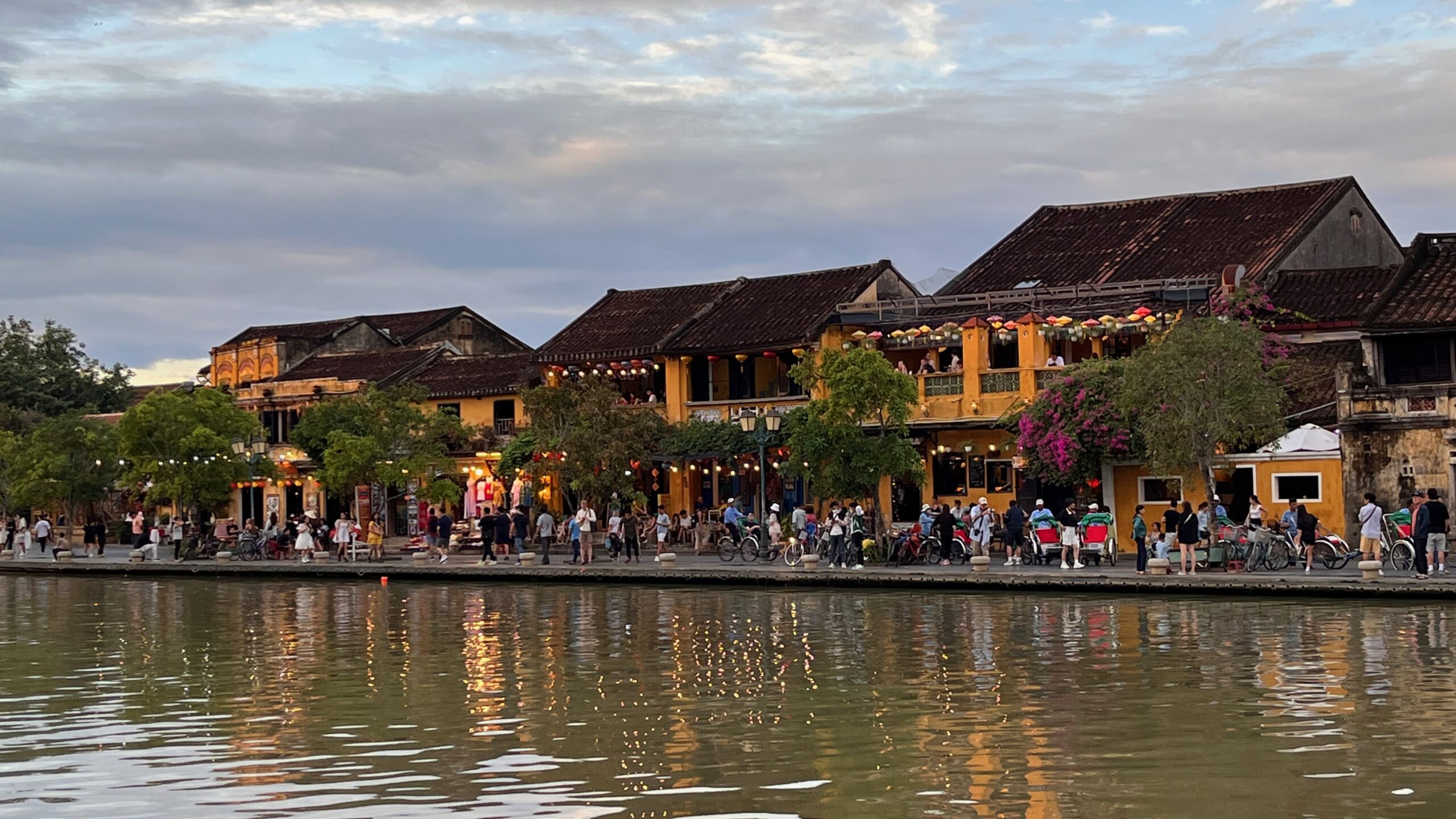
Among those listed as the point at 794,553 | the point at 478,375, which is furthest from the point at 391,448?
the point at 794,553

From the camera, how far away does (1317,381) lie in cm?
→ 4325

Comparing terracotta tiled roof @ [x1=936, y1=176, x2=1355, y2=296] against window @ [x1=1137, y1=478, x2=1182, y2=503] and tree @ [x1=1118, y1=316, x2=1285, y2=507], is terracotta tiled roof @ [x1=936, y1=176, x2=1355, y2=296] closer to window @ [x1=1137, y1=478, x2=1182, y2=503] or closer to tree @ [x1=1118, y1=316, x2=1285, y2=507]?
window @ [x1=1137, y1=478, x2=1182, y2=503]

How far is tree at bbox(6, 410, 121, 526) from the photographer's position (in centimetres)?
6262

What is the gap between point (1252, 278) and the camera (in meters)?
48.0

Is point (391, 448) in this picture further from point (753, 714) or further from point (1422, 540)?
point (753, 714)

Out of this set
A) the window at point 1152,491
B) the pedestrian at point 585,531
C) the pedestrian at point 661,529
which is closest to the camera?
the window at point 1152,491

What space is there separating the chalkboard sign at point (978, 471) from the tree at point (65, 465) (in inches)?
1136

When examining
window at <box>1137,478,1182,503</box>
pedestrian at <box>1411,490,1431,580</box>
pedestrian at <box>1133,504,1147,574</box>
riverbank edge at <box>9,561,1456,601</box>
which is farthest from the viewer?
window at <box>1137,478,1182,503</box>

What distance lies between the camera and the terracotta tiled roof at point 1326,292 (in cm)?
4528

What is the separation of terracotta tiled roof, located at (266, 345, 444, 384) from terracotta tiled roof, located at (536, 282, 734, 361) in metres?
8.39

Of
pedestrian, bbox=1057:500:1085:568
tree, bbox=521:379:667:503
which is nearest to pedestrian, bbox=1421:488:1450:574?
pedestrian, bbox=1057:500:1085:568

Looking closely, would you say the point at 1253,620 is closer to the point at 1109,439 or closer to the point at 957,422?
the point at 1109,439

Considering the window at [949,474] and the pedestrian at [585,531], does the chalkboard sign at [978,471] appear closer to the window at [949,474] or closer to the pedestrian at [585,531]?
the window at [949,474]

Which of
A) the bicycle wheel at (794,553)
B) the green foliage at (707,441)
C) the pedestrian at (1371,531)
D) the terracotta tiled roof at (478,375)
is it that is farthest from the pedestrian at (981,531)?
the terracotta tiled roof at (478,375)
